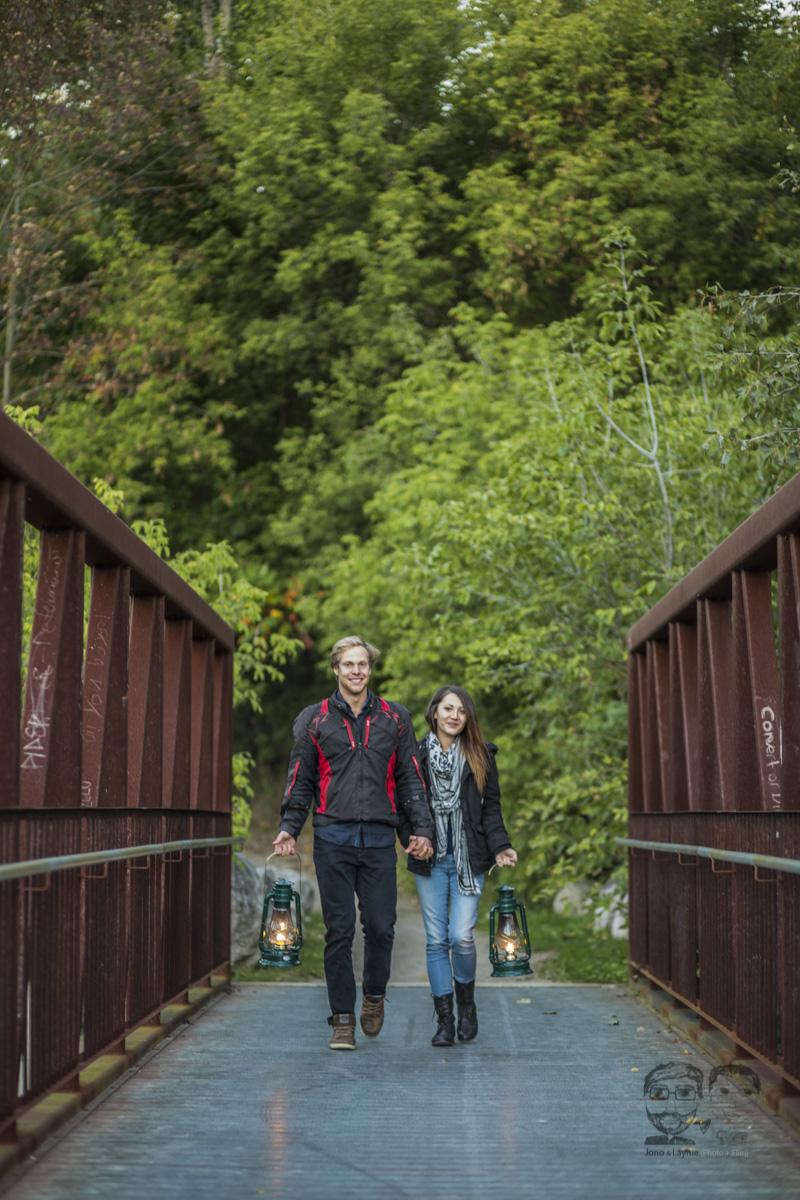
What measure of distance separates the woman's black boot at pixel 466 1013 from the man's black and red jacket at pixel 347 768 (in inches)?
33.2

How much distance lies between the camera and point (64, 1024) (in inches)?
193

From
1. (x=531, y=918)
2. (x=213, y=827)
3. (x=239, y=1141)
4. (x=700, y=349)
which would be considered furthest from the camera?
(x=531, y=918)

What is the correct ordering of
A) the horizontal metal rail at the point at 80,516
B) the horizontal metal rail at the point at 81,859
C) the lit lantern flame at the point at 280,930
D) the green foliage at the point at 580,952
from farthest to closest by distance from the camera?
1. the green foliage at the point at 580,952
2. the lit lantern flame at the point at 280,930
3. the horizontal metal rail at the point at 80,516
4. the horizontal metal rail at the point at 81,859

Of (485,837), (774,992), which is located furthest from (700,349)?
(774,992)

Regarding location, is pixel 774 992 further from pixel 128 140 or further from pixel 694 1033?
pixel 128 140

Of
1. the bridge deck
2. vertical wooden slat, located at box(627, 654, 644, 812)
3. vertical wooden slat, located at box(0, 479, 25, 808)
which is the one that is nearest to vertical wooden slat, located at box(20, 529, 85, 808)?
vertical wooden slat, located at box(0, 479, 25, 808)

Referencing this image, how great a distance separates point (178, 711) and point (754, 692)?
313 centimetres

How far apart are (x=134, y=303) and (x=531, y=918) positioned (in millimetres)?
12200

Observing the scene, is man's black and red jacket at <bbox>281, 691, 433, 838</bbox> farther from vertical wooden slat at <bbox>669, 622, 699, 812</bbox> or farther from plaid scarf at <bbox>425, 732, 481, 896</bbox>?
vertical wooden slat at <bbox>669, 622, 699, 812</bbox>

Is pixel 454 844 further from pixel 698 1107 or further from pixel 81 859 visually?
pixel 81 859

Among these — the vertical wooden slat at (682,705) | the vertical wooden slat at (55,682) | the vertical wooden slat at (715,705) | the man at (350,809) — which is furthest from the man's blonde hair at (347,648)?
the vertical wooden slat at (682,705)

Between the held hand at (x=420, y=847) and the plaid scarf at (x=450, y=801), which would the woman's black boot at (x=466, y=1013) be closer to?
the plaid scarf at (x=450, y=801)

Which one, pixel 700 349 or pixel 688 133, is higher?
pixel 688 133

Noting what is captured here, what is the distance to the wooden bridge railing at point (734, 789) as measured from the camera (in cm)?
503
